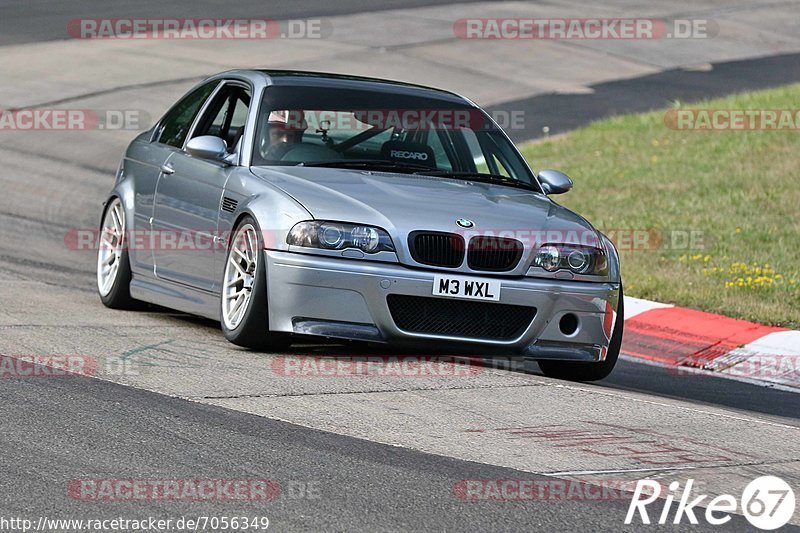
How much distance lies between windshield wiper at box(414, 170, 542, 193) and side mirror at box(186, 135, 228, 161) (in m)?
1.11

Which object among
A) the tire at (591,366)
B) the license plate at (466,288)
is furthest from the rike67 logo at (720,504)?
the tire at (591,366)

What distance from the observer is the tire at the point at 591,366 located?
26.7 ft

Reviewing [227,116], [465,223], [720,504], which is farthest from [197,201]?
[720,504]

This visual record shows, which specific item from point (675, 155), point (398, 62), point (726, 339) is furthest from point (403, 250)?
point (398, 62)

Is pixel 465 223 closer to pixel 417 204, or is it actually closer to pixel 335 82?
pixel 417 204

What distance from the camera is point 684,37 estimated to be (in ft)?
95.2

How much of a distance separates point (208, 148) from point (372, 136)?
3.10ft

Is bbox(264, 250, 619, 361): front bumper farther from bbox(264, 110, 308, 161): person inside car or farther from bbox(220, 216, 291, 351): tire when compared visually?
bbox(264, 110, 308, 161): person inside car

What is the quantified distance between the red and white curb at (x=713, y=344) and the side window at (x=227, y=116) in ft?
10.3

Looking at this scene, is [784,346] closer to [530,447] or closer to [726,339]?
[726,339]

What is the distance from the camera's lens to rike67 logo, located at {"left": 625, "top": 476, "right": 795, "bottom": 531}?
200 inches

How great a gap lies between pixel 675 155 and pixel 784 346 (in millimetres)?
6994

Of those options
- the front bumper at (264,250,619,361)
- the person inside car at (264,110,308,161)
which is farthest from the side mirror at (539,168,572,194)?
the person inside car at (264,110,308,161)

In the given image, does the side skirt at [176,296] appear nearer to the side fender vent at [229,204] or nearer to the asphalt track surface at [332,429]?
the asphalt track surface at [332,429]
